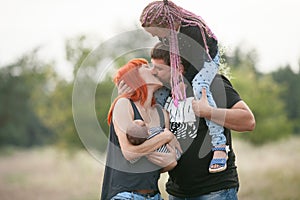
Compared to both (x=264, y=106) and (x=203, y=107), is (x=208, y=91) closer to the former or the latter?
(x=203, y=107)

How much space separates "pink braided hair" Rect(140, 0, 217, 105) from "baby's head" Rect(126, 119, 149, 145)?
28 centimetres

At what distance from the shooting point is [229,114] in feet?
11.2

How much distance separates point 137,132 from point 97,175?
1571cm

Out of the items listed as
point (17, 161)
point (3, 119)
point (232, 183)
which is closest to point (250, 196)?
point (232, 183)

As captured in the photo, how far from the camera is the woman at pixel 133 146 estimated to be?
11.1ft

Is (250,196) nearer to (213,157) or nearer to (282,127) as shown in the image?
(213,157)

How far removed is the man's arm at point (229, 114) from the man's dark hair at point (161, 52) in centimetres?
28

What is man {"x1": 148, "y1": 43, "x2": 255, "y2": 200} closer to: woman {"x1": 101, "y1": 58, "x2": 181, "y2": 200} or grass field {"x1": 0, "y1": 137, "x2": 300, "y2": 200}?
woman {"x1": 101, "y1": 58, "x2": 181, "y2": 200}

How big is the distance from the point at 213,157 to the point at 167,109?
39 centimetres

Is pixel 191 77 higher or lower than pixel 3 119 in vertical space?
lower

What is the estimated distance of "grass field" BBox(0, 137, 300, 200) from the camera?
11.8 metres

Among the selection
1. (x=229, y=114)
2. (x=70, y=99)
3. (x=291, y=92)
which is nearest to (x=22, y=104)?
(x=70, y=99)

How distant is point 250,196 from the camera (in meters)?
10.6

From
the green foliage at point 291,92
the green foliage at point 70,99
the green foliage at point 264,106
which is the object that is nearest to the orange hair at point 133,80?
the green foliage at point 70,99
